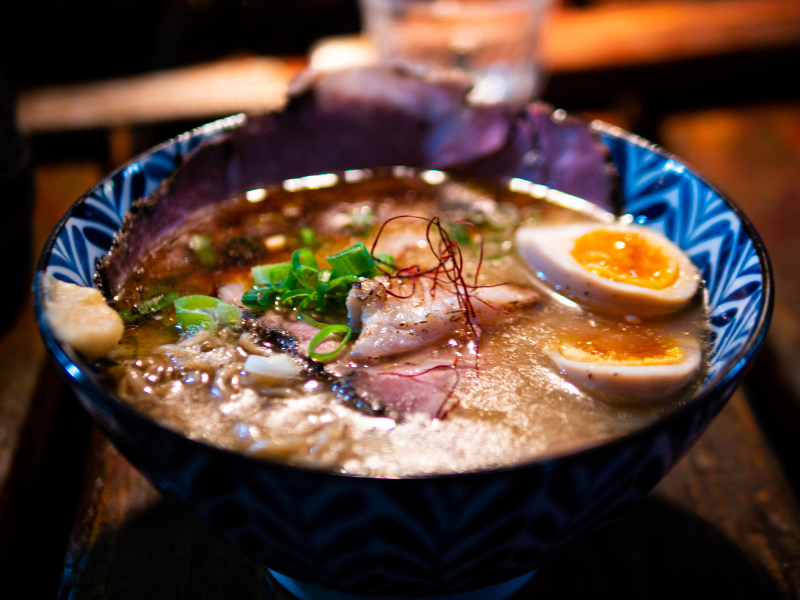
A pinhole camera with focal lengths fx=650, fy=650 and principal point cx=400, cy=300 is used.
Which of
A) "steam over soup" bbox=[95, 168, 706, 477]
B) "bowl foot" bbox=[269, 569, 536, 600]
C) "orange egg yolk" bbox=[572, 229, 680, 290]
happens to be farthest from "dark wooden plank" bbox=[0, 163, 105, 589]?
"orange egg yolk" bbox=[572, 229, 680, 290]

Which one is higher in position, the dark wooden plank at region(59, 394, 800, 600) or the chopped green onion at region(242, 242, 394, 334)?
the chopped green onion at region(242, 242, 394, 334)

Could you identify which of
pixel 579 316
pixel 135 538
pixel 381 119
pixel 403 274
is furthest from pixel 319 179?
pixel 135 538

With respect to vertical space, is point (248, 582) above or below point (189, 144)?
below

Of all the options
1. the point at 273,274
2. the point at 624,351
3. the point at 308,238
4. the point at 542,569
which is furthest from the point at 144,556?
the point at 624,351

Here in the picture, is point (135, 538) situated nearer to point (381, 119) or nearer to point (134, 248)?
point (134, 248)

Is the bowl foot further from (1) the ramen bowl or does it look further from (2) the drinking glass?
(2) the drinking glass

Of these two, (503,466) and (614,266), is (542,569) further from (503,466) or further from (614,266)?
(614,266)
